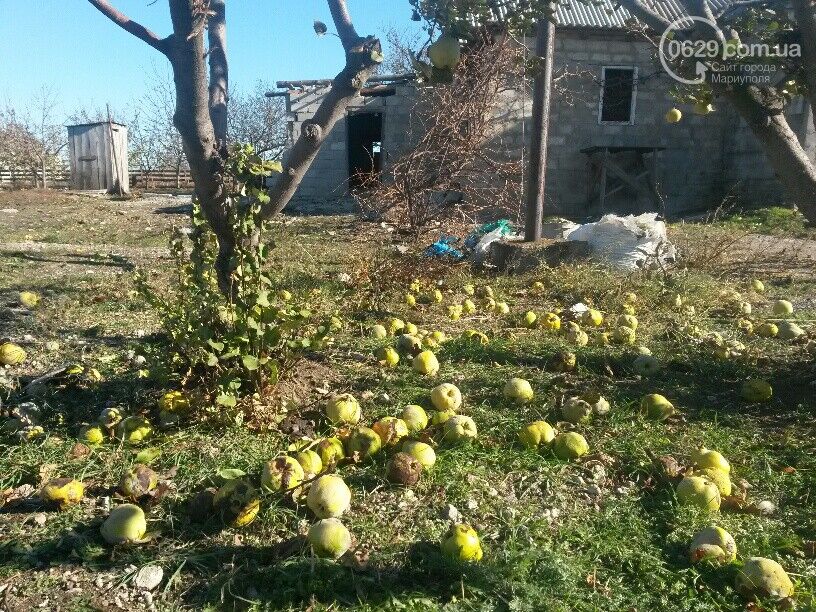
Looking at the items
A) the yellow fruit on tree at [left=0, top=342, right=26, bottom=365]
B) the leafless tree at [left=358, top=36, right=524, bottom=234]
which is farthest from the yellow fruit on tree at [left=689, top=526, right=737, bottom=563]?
the leafless tree at [left=358, top=36, right=524, bottom=234]

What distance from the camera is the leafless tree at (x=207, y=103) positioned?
330 cm

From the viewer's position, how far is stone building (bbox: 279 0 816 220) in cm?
1387

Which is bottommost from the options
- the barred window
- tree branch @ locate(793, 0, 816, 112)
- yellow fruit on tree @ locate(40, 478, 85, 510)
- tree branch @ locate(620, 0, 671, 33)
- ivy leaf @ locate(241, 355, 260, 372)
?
yellow fruit on tree @ locate(40, 478, 85, 510)

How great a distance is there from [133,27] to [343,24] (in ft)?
3.90

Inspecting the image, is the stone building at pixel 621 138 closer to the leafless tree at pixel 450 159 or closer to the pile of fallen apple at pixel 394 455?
the leafless tree at pixel 450 159

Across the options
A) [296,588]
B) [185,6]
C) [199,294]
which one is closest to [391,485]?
[296,588]

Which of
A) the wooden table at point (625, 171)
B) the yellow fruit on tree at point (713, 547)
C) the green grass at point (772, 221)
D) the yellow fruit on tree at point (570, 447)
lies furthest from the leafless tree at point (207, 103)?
the wooden table at point (625, 171)

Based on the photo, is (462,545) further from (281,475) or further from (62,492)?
(62,492)

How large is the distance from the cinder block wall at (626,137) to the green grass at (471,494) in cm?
1034

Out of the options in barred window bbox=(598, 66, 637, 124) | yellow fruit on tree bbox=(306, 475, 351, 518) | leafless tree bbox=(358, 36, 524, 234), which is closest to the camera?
yellow fruit on tree bbox=(306, 475, 351, 518)

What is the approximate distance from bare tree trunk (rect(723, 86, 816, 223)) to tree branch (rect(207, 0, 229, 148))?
A: 324 cm

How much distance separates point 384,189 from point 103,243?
451 cm

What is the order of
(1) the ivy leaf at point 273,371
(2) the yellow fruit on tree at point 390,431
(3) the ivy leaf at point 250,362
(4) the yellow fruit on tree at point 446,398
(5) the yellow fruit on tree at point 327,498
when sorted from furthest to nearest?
(4) the yellow fruit on tree at point 446,398 < (1) the ivy leaf at point 273,371 < (3) the ivy leaf at point 250,362 < (2) the yellow fruit on tree at point 390,431 < (5) the yellow fruit on tree at point 327,498

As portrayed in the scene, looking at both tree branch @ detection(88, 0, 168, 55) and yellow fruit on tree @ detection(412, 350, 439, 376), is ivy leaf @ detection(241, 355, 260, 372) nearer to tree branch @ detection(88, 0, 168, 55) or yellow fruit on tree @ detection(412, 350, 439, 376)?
yellow fruit on tree @ detection(412, 350, 439, 376)
